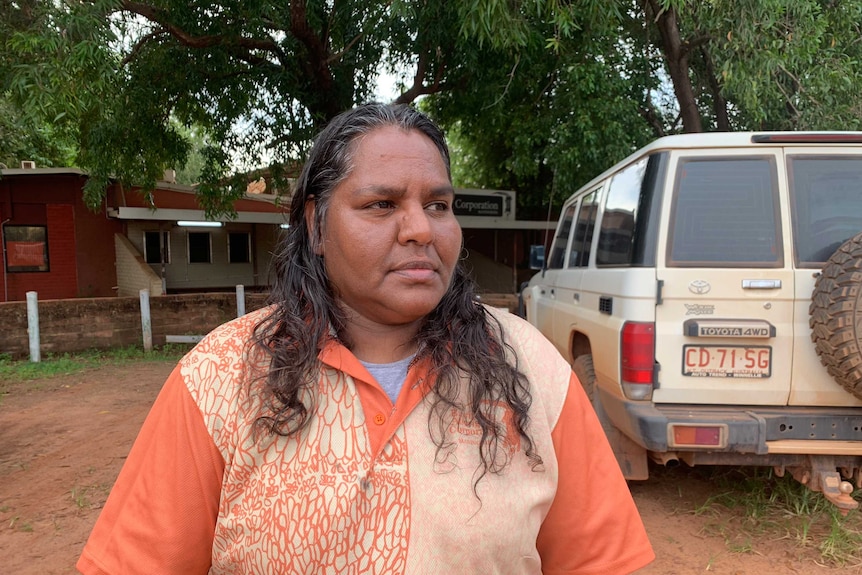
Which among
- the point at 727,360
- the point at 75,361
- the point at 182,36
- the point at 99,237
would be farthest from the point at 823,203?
the point at 99,237

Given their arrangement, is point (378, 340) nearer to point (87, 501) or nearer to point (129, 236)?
point (87, 501)

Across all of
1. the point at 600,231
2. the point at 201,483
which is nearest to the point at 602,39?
the point at 600,231

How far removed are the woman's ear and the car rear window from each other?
2732mm

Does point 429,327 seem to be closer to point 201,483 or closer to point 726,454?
point 201,483

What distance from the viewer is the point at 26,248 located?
1392 cm

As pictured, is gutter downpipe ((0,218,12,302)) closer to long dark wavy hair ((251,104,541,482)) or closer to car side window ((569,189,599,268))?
car side window ((569,189,599,268))

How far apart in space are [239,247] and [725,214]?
1607 centimetres

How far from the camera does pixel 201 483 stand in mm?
1252

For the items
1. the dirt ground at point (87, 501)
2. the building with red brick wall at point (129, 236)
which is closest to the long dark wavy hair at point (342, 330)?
the dirt ground at point (87, 501)

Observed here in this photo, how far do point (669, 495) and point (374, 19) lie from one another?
6154mm

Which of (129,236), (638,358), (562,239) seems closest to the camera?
(638,358)

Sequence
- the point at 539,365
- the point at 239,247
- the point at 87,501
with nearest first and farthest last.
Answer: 1. the point at 539,365
2. the point at 87,501
3. the point at 239,247

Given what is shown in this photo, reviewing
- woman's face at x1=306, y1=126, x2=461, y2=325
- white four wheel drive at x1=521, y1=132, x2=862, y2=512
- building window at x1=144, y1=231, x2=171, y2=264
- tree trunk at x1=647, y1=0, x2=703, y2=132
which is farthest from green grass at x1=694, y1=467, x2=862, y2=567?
building window at x1=144, y1=231, x2=171, y2=264

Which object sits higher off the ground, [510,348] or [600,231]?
[600,231]
